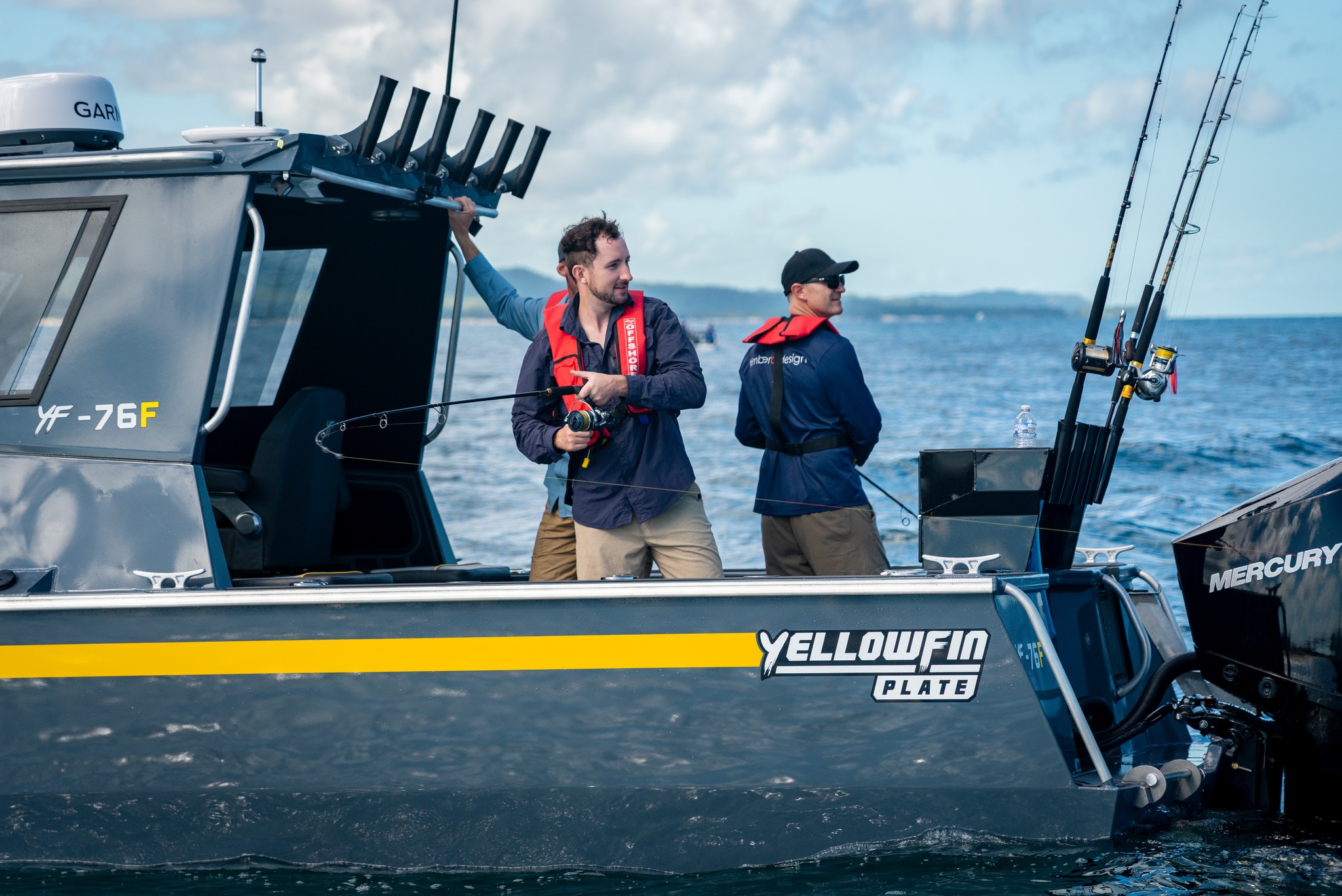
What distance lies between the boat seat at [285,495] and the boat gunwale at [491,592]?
85cm

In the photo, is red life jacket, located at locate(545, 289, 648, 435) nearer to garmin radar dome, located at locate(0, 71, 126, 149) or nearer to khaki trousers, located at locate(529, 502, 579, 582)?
khaki trousers, located at locate(529, 502, 579, 582)

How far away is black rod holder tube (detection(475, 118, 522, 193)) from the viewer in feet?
15.3

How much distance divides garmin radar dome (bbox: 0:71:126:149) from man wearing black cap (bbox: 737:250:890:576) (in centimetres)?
227

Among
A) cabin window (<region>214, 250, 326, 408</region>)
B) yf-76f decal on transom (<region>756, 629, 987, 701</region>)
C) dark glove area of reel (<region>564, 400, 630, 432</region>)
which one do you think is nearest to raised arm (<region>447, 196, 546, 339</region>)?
cabin window (<region>214, 250, 326, 408</region>)

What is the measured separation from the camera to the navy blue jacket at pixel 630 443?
13.4 ft

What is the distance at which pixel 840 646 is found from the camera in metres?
3.45

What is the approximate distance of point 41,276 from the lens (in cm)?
402

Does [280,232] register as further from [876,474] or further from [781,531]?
[876,474]

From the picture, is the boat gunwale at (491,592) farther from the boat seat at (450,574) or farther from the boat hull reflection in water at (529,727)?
the boat seat at (450,574)

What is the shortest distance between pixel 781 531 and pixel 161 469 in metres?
2.00

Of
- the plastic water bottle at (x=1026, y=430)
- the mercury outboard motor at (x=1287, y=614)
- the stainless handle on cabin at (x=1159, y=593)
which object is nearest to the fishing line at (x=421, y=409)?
the plastic water bottle at (x=1026, y=430)

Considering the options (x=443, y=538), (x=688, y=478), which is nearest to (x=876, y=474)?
(x=443, y=538)

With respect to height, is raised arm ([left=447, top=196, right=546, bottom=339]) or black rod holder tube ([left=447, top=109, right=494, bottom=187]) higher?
black rod holder tube ([left=447, top=109, right=494, bottom=187])

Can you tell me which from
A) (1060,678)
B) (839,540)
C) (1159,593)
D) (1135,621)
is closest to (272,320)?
(839,540)
